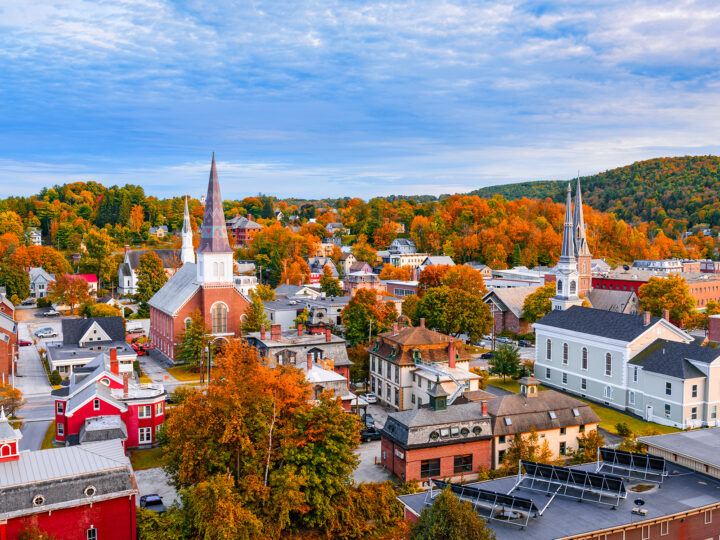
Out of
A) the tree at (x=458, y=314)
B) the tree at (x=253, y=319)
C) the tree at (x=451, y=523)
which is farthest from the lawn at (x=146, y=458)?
the tree at (x=458, y=314)

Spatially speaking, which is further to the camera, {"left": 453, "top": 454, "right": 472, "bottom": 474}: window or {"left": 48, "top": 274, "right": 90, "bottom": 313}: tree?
{"left": 48, "top": 274, "right": 90, "bottom": 313}: tree

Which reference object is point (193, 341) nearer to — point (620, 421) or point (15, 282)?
point (620, 421)

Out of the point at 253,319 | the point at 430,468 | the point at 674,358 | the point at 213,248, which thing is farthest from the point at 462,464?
the point at 213,248

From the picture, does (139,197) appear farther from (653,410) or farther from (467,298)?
(653,410)

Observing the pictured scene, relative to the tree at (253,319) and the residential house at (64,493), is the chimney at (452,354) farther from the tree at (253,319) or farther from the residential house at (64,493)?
the residential house at (64,493)

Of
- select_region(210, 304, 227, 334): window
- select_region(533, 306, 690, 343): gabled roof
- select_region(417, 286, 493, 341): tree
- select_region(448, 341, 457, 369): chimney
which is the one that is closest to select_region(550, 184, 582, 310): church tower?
select_region(417, 286, 493, 341): tree

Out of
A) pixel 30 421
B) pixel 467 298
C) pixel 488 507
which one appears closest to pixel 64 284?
pixel 30 421

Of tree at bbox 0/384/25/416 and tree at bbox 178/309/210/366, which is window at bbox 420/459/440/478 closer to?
tree at bbox 0/384/25/416
